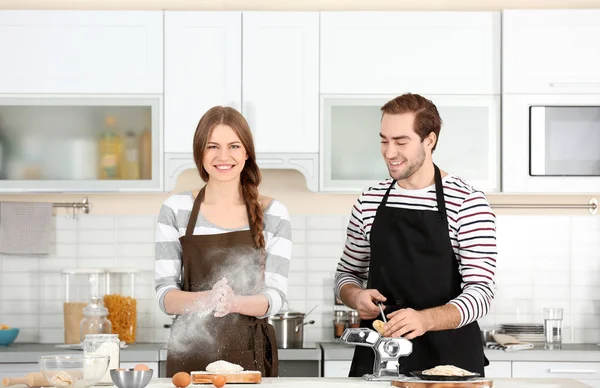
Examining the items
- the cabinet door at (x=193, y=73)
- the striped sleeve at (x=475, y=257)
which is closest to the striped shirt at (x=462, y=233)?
the striped sleeve at (x=475, y=257)

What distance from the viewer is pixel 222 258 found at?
2.85m

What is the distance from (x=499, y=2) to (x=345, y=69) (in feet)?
3.28

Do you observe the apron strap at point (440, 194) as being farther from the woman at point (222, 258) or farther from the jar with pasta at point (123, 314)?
the jar with pasta at point (123, 314)

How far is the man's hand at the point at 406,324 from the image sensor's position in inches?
102

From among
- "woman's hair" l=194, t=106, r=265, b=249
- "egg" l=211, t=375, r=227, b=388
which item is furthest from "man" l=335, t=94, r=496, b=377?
"egg" l=211, t=375, r=227, b=388

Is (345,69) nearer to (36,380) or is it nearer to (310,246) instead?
(310,246)

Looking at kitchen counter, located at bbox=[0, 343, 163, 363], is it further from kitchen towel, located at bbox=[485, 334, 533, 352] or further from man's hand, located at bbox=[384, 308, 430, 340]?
man's hand, located at bbox=[384, 308, 430, 340]

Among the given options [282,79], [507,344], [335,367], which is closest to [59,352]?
[335,367]

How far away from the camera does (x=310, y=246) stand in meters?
4.83

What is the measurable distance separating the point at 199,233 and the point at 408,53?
1.97 m

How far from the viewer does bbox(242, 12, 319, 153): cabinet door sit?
4438 mm

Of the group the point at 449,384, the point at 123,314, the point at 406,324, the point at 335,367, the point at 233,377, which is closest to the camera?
the point at 449,384

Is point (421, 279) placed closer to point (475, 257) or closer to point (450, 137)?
point (475, 257)

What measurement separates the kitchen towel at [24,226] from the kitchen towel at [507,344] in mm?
2276
